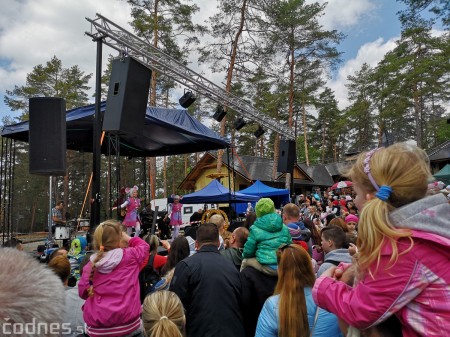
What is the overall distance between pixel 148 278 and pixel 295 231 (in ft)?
5.92

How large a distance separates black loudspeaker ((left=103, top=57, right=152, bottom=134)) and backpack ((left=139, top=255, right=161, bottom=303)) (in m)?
3.88

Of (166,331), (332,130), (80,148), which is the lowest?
(166,331)

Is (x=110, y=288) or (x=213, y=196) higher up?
(x=213, y=196)

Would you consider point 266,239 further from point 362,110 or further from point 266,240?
point 362,110

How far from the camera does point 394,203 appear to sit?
1.18m

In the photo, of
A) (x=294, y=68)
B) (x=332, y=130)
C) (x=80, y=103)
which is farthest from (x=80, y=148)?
(x=332, y=130)

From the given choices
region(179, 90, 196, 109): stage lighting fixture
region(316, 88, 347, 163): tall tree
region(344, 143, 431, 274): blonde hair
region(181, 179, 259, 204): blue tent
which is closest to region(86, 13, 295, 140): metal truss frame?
region(179, 90, 196, 109): stage lighting fixture

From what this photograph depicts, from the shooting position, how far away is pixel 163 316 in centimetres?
200

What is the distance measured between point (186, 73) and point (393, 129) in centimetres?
2739

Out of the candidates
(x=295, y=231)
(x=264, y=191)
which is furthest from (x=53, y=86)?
(x=295, y=231)

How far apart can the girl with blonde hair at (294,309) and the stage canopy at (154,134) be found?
6093 mm

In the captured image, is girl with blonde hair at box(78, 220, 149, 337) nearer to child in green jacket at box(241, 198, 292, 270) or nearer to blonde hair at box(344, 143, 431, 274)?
child in green jacket at box(241, 198, 292, 270)

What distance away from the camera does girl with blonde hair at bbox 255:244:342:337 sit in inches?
76.7

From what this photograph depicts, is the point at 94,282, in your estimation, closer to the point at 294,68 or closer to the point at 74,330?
the point at 74,330
